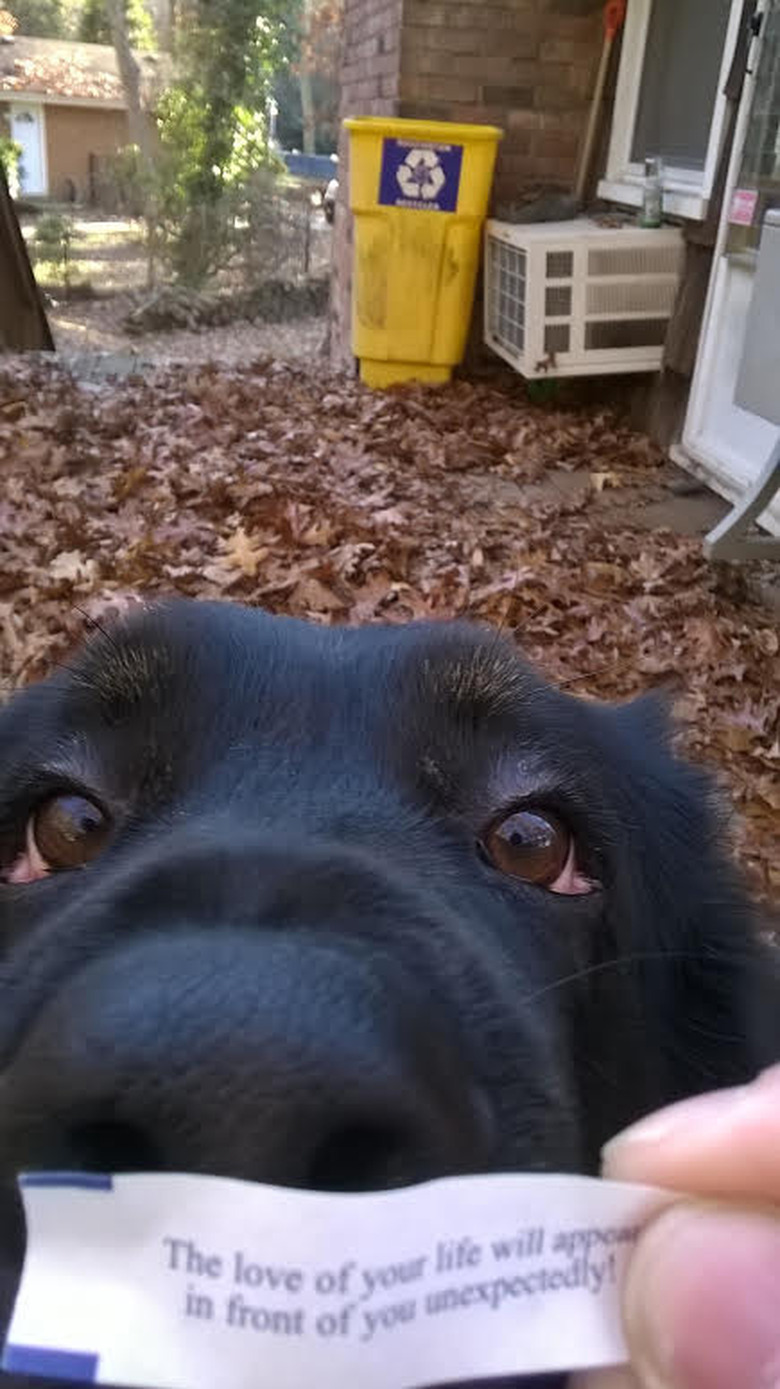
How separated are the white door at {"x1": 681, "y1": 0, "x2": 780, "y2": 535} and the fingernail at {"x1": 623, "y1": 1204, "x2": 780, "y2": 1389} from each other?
5.68 meters

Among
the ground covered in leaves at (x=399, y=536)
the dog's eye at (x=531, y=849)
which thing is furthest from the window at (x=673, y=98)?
the dog's eye at (x=531, y=849)

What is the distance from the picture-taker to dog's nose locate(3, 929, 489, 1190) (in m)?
0.91

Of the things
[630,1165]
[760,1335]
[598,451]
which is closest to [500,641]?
[630,1165]

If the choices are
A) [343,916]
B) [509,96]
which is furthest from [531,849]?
[509,96]

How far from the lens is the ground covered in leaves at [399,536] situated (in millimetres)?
5086

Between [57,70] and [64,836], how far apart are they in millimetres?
41470

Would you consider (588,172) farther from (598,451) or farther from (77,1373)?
(77,1373)

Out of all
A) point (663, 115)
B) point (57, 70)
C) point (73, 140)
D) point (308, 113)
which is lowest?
point (73, 140)

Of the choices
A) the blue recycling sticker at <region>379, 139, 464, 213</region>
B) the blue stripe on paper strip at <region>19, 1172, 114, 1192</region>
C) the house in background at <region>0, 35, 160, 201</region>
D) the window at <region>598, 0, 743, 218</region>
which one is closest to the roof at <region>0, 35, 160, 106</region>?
the house in background at <region>0, 35, 160, 201</region>

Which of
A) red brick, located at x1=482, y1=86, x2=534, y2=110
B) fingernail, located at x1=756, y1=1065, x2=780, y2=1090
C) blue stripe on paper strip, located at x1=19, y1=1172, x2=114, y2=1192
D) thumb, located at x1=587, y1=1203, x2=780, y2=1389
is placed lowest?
thumb, located at x1=587, y1=1203, x2=780, y2=1389

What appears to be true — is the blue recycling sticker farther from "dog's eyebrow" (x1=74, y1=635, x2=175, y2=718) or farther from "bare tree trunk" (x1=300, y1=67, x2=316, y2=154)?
"bare tree trunk" (x1=300, y1=67, x2=316, y2=154)

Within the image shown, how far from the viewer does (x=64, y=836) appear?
1.66m

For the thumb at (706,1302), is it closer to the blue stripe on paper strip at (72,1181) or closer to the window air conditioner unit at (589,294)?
the blue stripe on paper strip at (72,1181)

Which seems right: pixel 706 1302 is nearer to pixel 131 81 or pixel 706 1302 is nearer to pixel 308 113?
pixel 131 81
